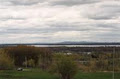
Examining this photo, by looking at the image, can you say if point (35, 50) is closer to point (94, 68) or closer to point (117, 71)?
point (94, 68)

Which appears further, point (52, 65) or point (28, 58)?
point (28, 58)

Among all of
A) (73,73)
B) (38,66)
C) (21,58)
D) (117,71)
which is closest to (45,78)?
(73,73)

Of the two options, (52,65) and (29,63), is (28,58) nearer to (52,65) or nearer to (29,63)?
(29,63)

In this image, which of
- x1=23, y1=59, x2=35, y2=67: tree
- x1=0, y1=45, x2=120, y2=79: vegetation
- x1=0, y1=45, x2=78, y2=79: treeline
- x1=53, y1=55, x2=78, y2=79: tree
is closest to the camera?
x1=53, y1=55, x2=78, y2=79: tree

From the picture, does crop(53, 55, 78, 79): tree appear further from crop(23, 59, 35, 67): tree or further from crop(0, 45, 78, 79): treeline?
crop(23, 59, 35, 67): tree

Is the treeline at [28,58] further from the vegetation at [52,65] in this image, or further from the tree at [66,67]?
the tree at [66,67]

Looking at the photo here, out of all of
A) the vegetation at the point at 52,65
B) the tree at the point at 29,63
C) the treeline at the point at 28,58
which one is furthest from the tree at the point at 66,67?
the tree at the point at 29,63

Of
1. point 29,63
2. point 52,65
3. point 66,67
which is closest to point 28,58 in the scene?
point 29,63

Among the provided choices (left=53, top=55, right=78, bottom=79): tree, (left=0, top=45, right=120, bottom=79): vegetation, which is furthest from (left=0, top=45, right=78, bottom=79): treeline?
(left=53, top=55, right=78, bottom=79): tree
